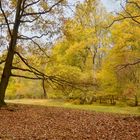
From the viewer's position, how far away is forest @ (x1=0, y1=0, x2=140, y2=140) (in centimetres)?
1299

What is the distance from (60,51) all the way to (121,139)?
3263cm

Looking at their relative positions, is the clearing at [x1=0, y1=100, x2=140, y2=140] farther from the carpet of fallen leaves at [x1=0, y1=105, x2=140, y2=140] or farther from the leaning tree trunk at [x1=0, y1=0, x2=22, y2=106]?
the leaning tree trunk at [x1=0, y1=0, x2=22, y2=106]

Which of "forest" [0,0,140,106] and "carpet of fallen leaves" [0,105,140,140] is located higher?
"forest" [0,0,140,106]

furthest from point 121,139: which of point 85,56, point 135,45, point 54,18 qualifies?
point 85,56

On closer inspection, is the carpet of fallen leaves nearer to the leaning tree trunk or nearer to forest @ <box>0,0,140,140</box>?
forest @ <box>0,0,140,140</box>

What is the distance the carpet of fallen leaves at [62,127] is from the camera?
454 inches

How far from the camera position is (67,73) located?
22.9 m

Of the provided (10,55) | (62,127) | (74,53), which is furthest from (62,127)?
(74,53)

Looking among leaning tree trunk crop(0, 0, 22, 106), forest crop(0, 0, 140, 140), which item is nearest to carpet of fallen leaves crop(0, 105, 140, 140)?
forest crop(0, 0, 140, 140)

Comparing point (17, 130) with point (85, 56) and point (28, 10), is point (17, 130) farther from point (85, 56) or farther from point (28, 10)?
point (85, 56)

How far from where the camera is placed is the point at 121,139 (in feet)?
36.3

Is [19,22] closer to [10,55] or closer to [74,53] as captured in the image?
[10,55]

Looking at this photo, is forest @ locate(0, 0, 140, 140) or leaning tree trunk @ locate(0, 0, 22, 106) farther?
leaning tree trunk @ locate(0, 0, 22, 106)

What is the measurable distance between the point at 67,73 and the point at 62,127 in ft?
32.4
